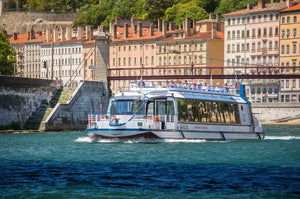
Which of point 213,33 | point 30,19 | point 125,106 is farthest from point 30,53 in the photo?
point 125,106

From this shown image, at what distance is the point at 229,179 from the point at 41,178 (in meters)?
5.71

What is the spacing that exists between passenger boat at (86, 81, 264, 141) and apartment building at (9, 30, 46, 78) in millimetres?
84183

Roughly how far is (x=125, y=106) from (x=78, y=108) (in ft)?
62.2

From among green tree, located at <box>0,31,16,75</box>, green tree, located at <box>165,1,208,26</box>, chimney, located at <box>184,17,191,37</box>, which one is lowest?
green tree, located at <box>0,31,16,75</box>

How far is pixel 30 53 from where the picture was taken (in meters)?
131

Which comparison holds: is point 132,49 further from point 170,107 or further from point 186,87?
point 170,107

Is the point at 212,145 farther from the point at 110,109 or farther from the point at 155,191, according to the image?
the point at 155,191

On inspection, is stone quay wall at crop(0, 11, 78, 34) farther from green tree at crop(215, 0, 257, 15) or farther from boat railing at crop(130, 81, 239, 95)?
boat railing at crop(130, 81, 239, 95)

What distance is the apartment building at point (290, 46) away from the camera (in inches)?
3578

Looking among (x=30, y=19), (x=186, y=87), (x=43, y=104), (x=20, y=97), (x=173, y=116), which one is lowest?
(x=43, y=104)

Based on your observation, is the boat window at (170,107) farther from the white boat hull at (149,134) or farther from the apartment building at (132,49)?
the apartment building at (132,49)

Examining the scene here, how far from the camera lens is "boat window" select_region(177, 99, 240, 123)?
1638 inches

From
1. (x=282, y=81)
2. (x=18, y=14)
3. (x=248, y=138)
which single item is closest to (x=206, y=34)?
(x=282, y=81)

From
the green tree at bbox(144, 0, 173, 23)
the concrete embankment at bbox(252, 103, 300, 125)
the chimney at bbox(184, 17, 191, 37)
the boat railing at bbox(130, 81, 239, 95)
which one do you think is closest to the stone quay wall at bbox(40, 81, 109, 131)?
the boat railing at bbox(130, 81, 239, 95)
